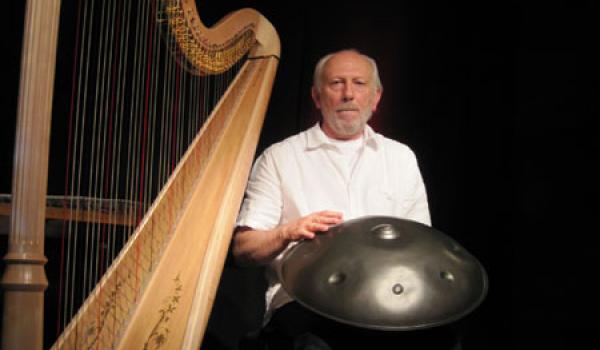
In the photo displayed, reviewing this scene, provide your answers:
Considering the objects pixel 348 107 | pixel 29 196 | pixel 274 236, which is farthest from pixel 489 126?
pixel 29 196

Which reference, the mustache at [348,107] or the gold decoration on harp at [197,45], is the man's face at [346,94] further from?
the gold decoration on harp at [197,45]

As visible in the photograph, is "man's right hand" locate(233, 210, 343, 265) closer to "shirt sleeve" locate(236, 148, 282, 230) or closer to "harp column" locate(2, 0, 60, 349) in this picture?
"shirt sleeve" locate(236, 148, 282, 230)

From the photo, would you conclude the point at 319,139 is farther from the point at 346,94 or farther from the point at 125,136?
the point at 125,136

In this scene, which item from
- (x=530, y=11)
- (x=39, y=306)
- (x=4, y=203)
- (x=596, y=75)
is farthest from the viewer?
(x=530, y=11)

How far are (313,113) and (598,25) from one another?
1.05m

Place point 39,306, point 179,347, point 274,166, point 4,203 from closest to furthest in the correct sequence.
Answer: point 39,306 < point 179,347 < point 4,203 < point 274,166

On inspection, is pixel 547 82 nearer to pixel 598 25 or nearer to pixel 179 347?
pixel 598 25

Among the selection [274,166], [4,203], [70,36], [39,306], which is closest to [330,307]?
[39,306]

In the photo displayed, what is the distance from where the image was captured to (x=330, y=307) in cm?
116

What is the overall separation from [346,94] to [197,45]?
47cm

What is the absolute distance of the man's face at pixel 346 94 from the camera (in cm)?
198

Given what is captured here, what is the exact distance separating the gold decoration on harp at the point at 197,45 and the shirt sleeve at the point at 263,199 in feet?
1.10

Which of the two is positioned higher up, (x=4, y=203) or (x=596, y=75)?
(x=596, y=75)

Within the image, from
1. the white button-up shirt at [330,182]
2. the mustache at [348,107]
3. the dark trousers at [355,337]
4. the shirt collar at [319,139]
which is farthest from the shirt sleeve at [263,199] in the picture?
the dark trousers at [355,337]
